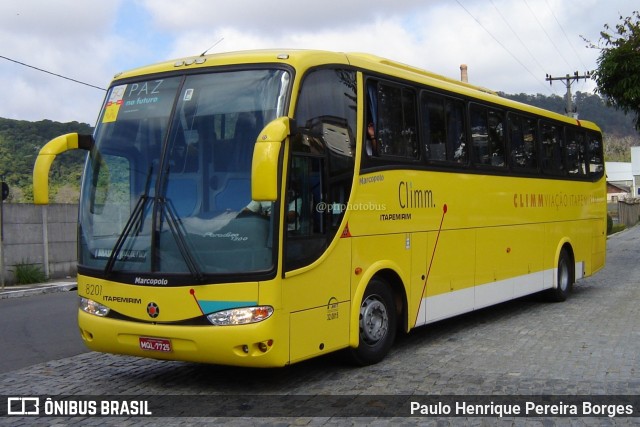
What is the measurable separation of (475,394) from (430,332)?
12.2ft

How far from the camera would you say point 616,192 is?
355ft

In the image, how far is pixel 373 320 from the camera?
27.3 ft

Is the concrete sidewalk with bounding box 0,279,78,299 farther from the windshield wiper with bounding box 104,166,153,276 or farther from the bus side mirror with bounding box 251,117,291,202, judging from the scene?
the bus side mirror with bounding box 251,117,291,202

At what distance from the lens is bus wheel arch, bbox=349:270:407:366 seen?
26.7 ft

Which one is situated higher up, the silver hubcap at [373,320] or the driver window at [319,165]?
the driver window at [319,165]

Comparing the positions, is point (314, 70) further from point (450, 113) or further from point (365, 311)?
point (450, 113)

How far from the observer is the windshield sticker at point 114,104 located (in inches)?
303

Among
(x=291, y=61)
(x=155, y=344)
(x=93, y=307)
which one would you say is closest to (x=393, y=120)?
(x=291, y=61)

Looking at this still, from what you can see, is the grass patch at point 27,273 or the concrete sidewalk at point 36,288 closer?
the concrete sidewalk at point 36,288

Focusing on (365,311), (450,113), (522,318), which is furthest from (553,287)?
(365,311)

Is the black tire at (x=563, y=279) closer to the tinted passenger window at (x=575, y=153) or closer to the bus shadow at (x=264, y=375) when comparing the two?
the tinted passenger window at (x=575, y=153)

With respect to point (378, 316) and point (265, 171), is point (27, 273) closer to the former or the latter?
point (378, 316)

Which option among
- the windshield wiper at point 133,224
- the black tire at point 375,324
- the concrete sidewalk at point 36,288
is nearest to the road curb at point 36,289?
the concrete sidewalk at point 36,288

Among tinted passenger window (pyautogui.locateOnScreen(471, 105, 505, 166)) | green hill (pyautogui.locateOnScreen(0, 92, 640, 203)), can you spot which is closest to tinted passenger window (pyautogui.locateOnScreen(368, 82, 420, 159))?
tinted passenger window (pyautogui.locateOnScreen(471, 105, 505, 166))
